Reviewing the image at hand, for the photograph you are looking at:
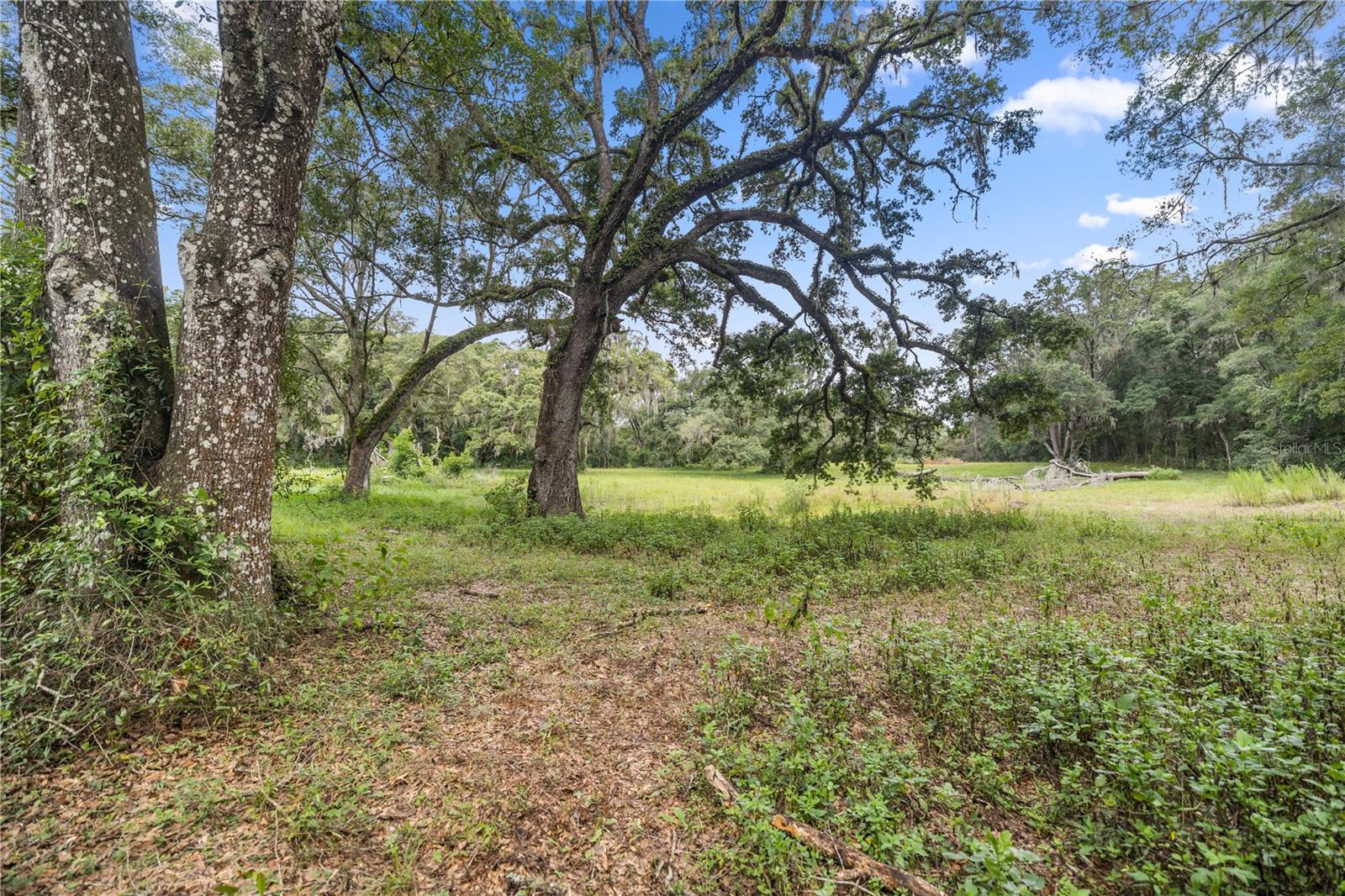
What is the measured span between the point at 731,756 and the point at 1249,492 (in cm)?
1827

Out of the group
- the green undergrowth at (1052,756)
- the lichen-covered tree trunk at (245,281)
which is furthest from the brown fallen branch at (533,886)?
the lichen-covered tree trunk at (245,281)

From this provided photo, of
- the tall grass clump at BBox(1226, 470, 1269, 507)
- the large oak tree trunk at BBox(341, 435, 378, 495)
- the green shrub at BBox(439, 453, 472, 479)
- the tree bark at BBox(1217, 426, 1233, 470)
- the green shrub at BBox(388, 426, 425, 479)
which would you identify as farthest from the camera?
the tree bark at BBox(1217, 426, 1233, 470)

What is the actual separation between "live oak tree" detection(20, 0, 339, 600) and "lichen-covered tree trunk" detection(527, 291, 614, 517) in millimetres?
6187

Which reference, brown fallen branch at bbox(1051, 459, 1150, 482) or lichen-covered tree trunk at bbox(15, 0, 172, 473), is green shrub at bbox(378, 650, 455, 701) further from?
brown fallen branch at bbox(1051, 459, 1150, 482)

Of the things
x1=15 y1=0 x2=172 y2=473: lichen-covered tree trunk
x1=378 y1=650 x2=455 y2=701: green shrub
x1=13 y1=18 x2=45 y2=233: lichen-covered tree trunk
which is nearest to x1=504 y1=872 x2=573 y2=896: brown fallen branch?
x1=378 y1=650 x2=455 y2=701: green shrub

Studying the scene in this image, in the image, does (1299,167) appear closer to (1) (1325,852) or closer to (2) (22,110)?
(1) (1325,852)

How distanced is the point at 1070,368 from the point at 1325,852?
118 feet

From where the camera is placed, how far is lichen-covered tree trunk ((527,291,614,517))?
9.73m

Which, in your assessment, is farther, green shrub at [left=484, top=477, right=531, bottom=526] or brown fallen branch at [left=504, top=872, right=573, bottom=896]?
green shrub at [left=484, top=477, right=531, bottom=526]

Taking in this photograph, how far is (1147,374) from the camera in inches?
1332

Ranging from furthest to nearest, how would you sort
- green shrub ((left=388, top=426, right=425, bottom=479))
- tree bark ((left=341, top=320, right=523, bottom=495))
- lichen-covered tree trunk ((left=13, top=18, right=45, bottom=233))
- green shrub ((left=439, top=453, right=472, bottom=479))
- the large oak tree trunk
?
green shrub ((left=439, top=453, right=472, bottom=479))
green shrub ((left=388, top=426, right=425, bottom=479))
the large oak tree trunk
tree bark ((left=341, top=320, right=523, bottom=495))
lichen-covered tree trunk ((left=13, top=18, right=45, bottom=233))

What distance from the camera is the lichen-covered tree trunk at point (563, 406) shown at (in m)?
9.73

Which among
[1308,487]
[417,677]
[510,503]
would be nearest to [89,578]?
[417,677]

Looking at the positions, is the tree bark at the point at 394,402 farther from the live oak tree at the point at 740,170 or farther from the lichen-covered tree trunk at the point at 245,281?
the lichen-covered tree trunk at the point at 245,281
